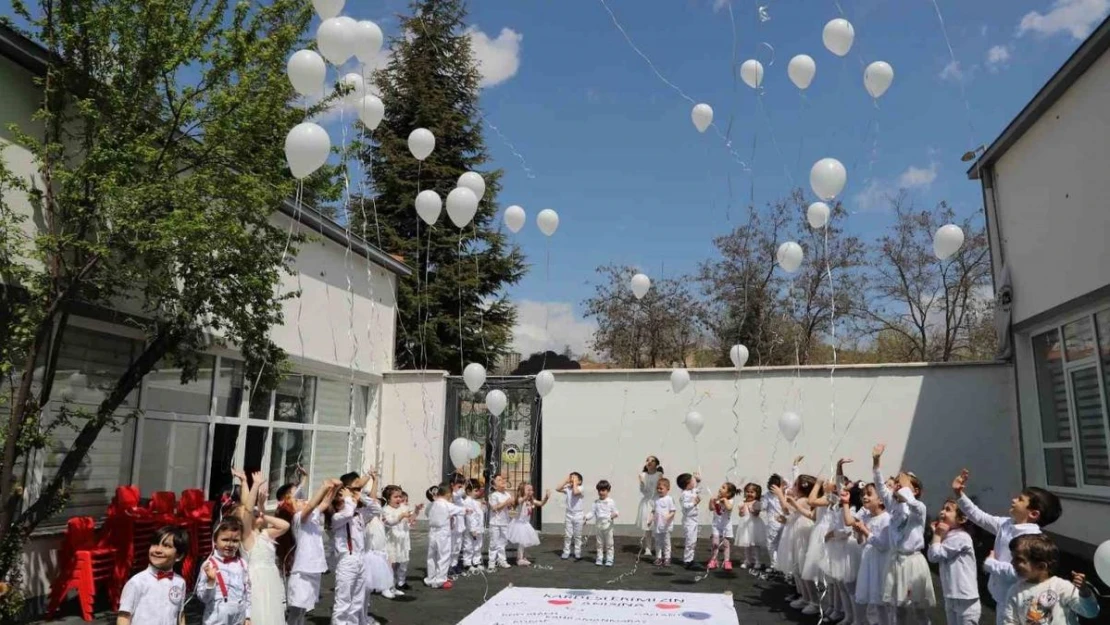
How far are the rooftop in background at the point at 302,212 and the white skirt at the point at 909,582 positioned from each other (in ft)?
19.0

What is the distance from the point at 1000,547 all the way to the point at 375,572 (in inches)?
194

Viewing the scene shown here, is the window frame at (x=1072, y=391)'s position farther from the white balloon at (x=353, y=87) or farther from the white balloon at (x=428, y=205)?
the white balloon at (x=353, y=87)

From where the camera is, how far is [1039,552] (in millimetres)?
3596

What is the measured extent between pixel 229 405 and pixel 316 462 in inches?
93.0

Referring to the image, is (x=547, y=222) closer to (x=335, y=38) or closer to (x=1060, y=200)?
(x=335, y=38)

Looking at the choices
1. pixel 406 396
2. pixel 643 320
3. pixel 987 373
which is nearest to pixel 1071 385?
pixel 987 373

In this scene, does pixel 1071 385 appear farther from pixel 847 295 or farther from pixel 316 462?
pixel 847 295

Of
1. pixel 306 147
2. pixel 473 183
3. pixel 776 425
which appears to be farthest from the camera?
pixel 776 425

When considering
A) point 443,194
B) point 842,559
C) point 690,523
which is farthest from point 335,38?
point 443,194

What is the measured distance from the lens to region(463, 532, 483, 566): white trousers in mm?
9125

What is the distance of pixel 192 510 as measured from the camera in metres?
7.60

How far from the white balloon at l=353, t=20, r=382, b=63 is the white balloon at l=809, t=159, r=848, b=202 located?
437 centimetres

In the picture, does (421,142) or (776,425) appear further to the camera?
(776,425)

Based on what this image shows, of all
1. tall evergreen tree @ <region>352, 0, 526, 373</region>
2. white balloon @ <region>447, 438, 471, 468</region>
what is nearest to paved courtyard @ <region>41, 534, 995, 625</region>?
white balloon @ <region>447, 438, 471, 468</region>
